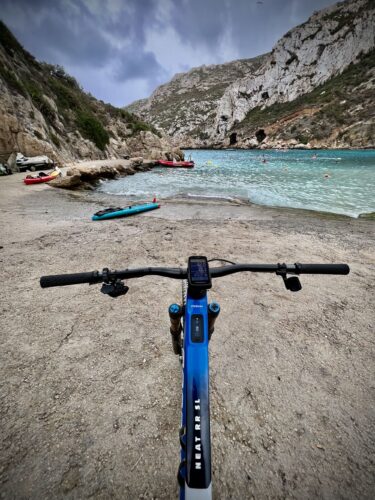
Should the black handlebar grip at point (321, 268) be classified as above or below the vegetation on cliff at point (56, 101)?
below

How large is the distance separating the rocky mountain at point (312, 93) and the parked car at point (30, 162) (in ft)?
335

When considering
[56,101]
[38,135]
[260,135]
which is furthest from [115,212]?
[260,135]

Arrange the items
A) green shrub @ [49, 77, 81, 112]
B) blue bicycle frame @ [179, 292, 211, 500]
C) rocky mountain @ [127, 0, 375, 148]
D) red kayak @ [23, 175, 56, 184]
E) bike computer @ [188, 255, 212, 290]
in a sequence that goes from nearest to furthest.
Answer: blue bicycle frame @ [179, 292, 211, 500], bike computer @ [188, 255, 212, 290], red kayak @ [23, 175, 56, 184], green shrub @ [49, 77, 81, 112], rocky mountain @ [127, 0, 375, 148]

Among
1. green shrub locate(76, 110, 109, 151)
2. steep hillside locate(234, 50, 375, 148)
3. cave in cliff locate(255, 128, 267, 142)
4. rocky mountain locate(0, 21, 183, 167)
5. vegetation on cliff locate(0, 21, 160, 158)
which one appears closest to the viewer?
rocky mountain locate(0, 21, 183, 167)

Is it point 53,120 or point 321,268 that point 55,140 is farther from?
point 321,268

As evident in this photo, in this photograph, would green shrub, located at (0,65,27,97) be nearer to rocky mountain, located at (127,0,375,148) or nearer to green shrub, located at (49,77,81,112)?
green shrub, located at (49,77,81,112)

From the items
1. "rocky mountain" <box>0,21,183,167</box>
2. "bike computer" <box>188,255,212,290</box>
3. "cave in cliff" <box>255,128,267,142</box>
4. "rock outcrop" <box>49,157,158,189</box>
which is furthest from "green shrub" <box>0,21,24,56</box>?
"cave in cliff" <box>255,128,267,142</box>

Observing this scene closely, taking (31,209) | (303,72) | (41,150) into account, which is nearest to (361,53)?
(303,72)

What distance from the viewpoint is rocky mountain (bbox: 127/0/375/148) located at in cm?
8681

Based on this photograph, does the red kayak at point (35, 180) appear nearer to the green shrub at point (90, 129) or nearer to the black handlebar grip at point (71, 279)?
the black handlebar grip at point (71, 279)

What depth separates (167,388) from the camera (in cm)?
278

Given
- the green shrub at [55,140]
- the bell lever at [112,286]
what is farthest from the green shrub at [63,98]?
the bell lever at [112,286]

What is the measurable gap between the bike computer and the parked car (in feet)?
98.7

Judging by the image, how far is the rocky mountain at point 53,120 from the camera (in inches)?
992
